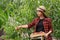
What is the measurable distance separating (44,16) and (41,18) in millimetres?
72

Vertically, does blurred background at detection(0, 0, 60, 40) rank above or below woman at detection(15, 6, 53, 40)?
above

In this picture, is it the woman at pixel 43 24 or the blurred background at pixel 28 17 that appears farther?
the blurred background at pixel 28 17

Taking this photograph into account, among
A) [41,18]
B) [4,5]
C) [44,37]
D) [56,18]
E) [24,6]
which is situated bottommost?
[44,37]

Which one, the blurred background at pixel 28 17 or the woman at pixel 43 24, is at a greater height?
the blurred background at pixel 28 17

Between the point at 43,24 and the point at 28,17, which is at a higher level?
the point at 28,17

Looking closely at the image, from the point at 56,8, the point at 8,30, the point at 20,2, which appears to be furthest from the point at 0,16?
the point at 56,8

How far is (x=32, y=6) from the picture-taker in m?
7.57

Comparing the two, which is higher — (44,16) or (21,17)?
(21,17)

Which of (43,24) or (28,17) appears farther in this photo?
(28,17)

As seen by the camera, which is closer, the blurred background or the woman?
the woman

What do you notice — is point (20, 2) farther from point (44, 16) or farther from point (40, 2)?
point (44, 16)

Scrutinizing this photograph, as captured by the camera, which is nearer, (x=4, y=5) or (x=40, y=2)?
(x=40, y=2)

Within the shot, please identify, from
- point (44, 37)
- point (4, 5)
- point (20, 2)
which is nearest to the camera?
point (44, 37)

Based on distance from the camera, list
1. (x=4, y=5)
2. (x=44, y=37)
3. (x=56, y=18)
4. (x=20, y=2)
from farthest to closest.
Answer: (x=4, y=5) → (x=20, y=2) → (x=56, y=18) → (x=44, y=37)
